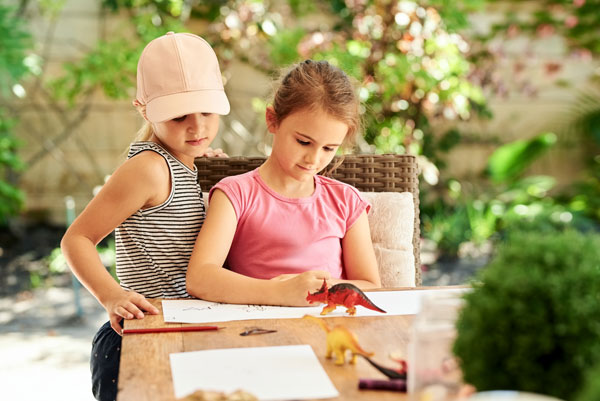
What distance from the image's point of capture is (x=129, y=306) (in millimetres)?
1412

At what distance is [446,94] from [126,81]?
2.35 m

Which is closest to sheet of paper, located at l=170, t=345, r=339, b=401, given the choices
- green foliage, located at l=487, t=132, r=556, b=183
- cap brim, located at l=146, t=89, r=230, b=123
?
cap brim, located at l=146, t=89, r=230, b=123

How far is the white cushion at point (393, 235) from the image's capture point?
2.08 metres

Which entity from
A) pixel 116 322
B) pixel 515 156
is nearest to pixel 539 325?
pixel 116 322

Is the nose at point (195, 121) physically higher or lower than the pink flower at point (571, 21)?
lower

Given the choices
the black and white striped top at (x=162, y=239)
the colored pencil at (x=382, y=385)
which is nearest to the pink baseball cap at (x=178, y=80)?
the black and white striped top at (x=162, y=239)

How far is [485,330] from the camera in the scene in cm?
76

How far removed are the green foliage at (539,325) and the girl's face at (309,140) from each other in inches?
41.1

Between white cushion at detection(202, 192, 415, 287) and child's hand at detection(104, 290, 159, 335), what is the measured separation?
0.60 meters

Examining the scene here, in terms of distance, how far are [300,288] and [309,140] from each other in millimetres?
484

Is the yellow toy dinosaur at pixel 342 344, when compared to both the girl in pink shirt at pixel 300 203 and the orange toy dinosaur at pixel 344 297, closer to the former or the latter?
the orange toy dinosaur at pixel 344 297

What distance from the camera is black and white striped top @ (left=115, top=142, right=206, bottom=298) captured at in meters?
1.83

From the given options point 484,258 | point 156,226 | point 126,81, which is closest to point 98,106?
point 126,81

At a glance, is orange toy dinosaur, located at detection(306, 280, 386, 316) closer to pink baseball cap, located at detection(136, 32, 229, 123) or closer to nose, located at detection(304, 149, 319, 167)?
nose, located at detection(304, 149, 319, 167)
